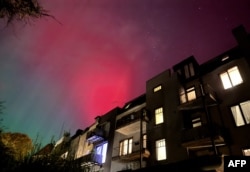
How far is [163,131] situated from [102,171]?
9521mm

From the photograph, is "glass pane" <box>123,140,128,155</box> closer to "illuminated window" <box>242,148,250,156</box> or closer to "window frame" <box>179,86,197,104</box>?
"window frame" <box>179,86,197,104</box>

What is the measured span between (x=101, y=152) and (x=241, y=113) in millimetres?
16868

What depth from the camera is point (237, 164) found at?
19.8ft

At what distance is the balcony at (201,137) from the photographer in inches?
472

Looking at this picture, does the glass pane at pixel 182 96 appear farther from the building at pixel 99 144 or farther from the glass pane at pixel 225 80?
the building at pixel 99 144

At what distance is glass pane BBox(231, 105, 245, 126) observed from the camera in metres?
12.4

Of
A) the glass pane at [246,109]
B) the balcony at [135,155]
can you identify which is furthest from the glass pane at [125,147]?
the glass pane at [246,109]

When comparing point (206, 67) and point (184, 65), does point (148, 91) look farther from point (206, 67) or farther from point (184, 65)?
point (206, 67)

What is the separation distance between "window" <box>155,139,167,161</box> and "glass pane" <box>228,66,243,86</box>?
7751 mm

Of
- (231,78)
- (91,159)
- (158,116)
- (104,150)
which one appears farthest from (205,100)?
(104,150)

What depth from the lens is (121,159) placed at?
17984 millimetres

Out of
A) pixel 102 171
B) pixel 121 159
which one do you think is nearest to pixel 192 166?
pixel 121 159

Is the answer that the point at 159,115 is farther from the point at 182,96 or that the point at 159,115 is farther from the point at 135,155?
the point at 135,155

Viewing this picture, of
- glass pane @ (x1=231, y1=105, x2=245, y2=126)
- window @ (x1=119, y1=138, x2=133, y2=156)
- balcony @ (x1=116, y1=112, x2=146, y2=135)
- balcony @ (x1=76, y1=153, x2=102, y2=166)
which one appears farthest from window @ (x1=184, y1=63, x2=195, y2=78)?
balcony @ (x1=76, y1=153, x2=102, y2=166)
